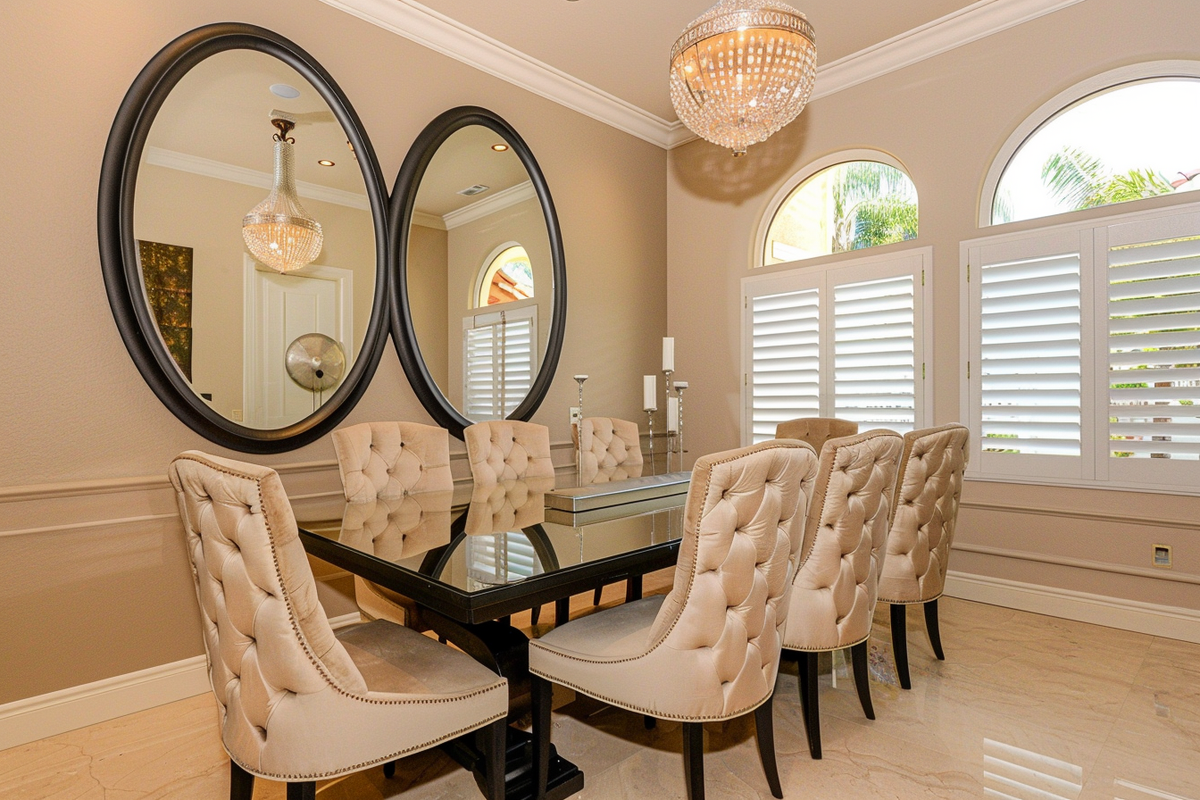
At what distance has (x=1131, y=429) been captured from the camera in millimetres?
2824

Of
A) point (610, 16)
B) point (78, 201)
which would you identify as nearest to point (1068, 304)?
point (610, 16)

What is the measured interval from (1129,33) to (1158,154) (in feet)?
1.89

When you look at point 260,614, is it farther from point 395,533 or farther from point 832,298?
point 832,298

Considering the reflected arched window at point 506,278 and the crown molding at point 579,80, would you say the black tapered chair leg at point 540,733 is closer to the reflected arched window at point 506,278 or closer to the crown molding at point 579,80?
the reflected arched window at point 506,278

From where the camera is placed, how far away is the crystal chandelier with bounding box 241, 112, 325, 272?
8.55 feet

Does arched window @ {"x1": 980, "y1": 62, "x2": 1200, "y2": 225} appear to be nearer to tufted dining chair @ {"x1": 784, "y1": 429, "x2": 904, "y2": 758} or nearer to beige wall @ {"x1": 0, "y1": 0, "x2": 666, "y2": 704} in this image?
tufted dining chair @ {"x1": 784, "y1": 429, "x2": 904, "y2": 758}

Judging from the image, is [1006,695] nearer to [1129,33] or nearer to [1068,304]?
[1068,304]

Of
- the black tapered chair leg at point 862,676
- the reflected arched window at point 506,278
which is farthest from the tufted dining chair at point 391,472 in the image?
the black tapered chair leg at point 862,676

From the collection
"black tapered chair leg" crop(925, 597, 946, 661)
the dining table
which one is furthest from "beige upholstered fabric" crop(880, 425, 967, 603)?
the dining table

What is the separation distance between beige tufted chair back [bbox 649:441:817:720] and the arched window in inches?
108

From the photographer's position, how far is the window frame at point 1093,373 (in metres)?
2.75

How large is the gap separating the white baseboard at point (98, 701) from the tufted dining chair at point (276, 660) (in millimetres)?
926

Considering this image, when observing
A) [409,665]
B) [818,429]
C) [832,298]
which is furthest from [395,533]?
[832,298]

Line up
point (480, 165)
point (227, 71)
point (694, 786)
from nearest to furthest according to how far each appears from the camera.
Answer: point (694, 786) < point (227, 71) < point (480, 165)
